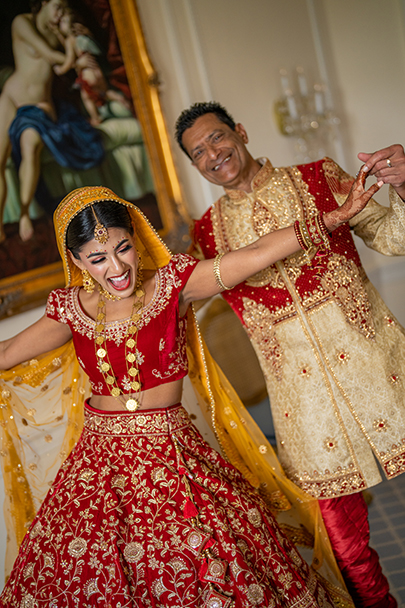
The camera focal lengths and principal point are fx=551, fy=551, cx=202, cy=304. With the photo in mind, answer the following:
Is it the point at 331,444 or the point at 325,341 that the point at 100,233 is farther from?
the point at 331,444

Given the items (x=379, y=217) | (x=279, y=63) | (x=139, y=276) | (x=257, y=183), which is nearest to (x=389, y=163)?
(x=379, y=217)

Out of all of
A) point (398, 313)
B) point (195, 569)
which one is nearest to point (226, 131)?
point (195, 569)

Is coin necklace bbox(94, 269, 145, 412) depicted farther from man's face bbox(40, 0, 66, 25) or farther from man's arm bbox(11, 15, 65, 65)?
man's face bbox(40, 0, 66, 25)

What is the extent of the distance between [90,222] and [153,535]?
1085 millimetres

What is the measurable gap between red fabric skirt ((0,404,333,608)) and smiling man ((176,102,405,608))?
1.24 ft

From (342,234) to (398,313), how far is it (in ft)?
8.95

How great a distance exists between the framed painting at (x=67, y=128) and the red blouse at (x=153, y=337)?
2.72ft

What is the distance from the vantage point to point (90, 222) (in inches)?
77.7

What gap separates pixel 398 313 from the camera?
479 cm

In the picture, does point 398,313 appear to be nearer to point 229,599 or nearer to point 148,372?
point 148,372

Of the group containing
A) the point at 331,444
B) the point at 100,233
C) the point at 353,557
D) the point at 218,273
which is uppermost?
the point at 100,233

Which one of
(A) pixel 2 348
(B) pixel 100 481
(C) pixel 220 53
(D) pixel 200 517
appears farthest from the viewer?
(C) pixel 220 53

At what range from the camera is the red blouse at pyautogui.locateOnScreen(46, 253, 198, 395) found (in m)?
2.08

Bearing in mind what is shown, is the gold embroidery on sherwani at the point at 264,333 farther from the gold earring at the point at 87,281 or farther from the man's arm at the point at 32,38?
the man's arm at the point at 32,38
